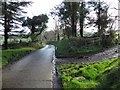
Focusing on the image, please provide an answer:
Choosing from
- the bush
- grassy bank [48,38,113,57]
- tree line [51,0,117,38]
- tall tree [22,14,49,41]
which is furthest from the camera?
tall tree [22,14,49,41]

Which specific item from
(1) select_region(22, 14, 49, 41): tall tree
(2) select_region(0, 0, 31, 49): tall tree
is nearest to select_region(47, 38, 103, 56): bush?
(2) select_region(0, 0, 31, 49): tall tree

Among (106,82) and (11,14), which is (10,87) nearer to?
(106,82)

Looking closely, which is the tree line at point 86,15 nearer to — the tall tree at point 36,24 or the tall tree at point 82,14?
the tall tree at point 82,14

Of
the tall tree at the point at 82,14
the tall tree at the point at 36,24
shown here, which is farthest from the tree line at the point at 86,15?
the tall tree at the point at 36,24

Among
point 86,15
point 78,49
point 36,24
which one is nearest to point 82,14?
point 86,15

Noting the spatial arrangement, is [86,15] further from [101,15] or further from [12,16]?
[12,16]

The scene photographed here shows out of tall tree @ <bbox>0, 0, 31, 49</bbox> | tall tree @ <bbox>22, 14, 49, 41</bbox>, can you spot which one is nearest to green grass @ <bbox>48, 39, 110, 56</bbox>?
tall tree @ <bbox>0, 0, 31, 49</bbox>

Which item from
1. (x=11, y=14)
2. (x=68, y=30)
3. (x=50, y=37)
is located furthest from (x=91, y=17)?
(x=50, y=37)

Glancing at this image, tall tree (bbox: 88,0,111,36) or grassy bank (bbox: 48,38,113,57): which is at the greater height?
tall tree (bbox: 88,0,111,36)

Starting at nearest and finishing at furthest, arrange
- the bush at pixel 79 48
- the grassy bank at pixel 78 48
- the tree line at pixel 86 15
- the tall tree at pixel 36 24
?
the grassy bank at pixel 78 48, the bush at pixel 79 48, the tree line at pixel 86 15, the tall tree at pixel 36 24

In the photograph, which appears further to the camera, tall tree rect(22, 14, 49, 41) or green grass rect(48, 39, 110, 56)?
tall tree rect(22, 14, 49, 41)

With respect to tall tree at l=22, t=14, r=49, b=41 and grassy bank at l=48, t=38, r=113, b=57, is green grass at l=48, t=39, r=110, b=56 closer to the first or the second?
grassy bank at l=48, t=38, r=113, b=57

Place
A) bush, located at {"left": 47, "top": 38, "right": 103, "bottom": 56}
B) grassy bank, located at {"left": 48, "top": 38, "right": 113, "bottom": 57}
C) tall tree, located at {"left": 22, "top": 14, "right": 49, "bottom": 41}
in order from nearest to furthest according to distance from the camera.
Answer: grassy bank, located at {"left": 48, "top": 38, "right": 113, "bottom": 57}
bush, located at {"left": 47, "top": 38, "right": 103, "bottom": 56}
tall tree, located at {"left": 22, "top": 14, "right": 49, "bottom": 41}

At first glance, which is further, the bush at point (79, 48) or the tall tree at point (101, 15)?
the tall tree at point (101, 15)
